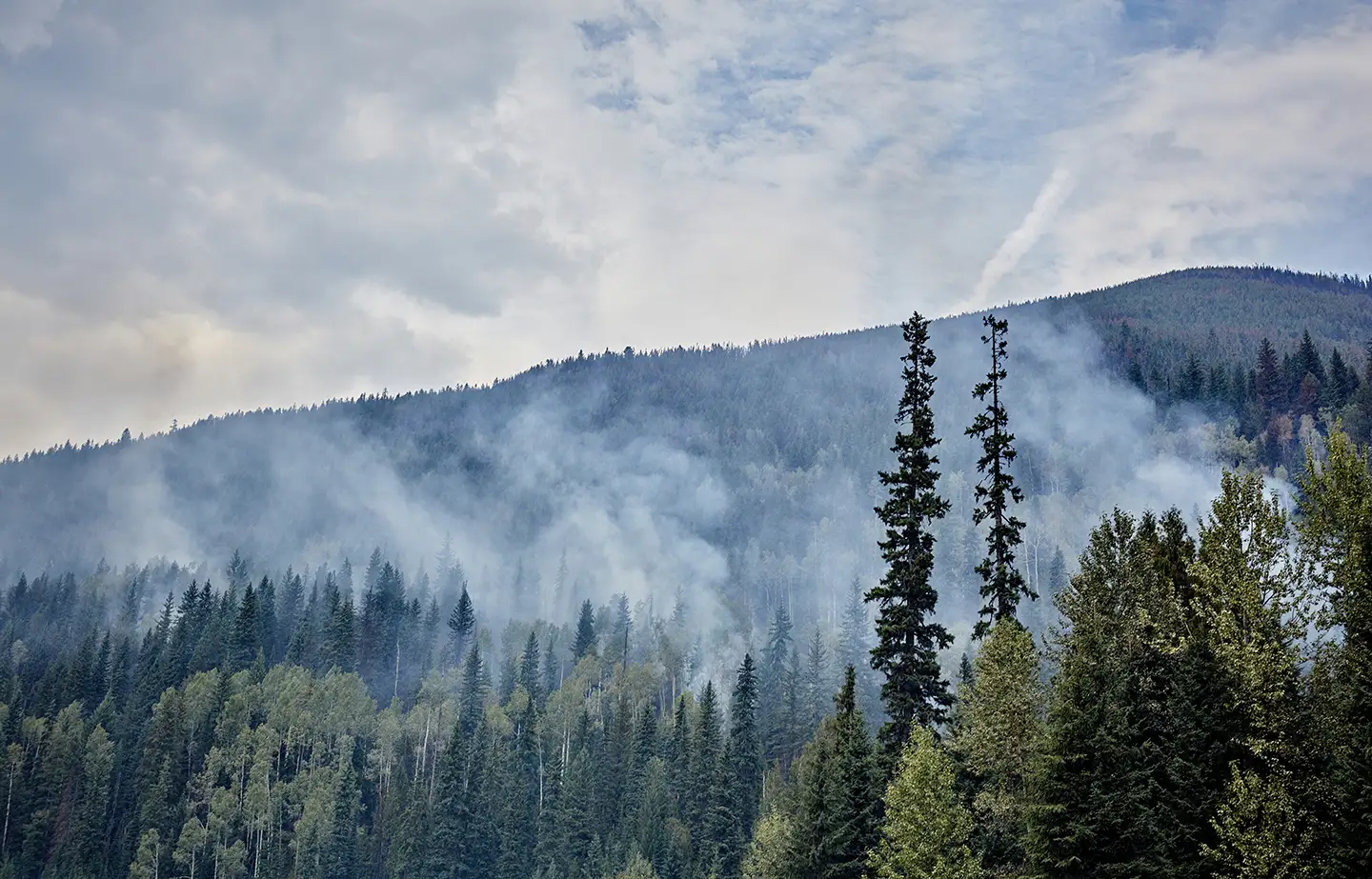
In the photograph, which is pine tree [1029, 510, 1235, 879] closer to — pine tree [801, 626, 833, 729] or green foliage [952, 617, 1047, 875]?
green foliage [952, 617, 1047, 875]

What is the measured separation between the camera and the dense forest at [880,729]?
33.8 meters

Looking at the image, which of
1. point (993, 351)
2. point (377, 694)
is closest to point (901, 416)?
point (993, 351)

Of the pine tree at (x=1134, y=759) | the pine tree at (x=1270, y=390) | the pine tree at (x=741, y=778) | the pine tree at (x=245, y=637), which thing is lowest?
the pine tree at (x=741, y=778)

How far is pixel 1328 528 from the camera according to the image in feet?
115

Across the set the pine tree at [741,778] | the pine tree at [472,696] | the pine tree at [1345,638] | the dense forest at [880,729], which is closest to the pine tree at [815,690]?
the dense forest at [880,729]

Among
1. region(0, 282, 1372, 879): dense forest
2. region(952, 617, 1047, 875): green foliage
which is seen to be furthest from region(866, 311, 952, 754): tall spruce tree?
region(952, 617, 1047, 875): green foliage

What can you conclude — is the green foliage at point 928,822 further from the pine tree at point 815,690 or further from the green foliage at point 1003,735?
the pine tree at point 815,690

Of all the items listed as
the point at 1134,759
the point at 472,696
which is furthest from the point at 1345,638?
the point at 472,696

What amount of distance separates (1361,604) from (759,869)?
5345 centimetres

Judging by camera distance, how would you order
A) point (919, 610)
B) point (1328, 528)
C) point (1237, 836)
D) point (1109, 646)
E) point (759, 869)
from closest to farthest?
point (1237, 836)
point (1328, 528)
point (1109, 646)
point (919, 610)
point (759, 869)

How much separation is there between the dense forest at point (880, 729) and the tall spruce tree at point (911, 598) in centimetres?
17

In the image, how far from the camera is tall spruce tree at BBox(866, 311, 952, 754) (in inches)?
1688

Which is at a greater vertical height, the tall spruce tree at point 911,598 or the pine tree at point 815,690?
the tall spruce tree at point 911,598

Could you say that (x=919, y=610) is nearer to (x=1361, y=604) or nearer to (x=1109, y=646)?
(x=1109, y=646)
